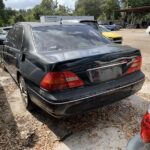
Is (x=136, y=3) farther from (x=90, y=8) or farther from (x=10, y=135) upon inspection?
(x=10, y=135)

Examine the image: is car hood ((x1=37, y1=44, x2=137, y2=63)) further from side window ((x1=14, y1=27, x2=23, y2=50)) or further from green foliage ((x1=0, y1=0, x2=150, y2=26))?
green foliage ((x1=0, y1=0, x2=150, y2=26))

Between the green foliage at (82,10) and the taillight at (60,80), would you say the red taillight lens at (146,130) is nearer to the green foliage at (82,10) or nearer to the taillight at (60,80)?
the taillight at (60,80)

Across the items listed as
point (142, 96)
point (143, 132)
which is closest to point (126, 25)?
point (142, 96)

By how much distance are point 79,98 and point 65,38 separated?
1378 millimetres

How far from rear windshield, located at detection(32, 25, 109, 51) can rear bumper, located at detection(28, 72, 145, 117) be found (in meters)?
0.83

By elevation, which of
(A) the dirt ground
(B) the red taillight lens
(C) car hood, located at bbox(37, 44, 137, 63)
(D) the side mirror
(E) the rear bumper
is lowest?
(A) the dirt ground

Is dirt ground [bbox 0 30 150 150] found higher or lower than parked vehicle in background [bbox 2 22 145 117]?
lower

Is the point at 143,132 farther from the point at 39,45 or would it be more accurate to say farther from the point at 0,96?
the point at 0,96

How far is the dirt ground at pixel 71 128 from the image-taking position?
3359 millimetres

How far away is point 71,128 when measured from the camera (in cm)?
377

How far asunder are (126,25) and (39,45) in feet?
140

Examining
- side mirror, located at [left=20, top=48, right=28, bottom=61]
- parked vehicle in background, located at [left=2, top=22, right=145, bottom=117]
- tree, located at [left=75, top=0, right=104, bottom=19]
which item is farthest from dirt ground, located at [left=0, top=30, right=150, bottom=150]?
tree, located at [left=75, top=0, right=104, bottom=19]

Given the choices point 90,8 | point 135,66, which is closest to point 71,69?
point 135,66

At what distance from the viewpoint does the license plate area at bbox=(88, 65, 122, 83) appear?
10.8ft
